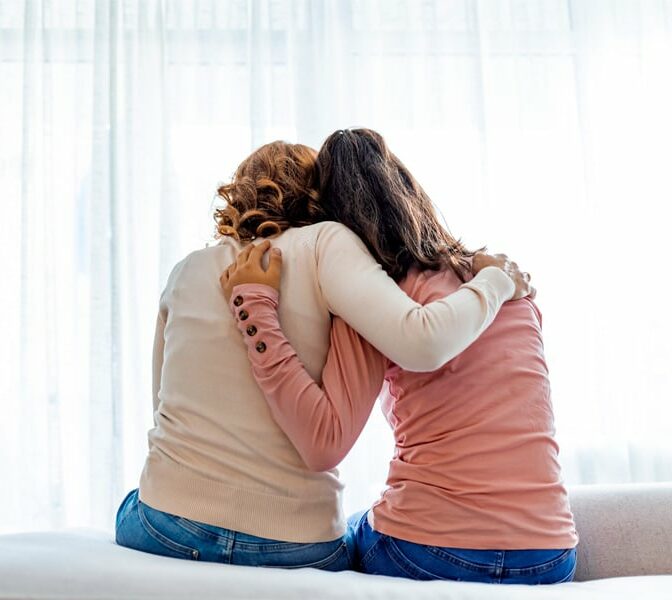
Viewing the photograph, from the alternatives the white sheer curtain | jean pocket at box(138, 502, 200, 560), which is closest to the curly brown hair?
jean pocket at box(138, 502, 200, 560)

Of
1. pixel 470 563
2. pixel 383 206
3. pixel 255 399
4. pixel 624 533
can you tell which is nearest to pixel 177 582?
pixel 255 399

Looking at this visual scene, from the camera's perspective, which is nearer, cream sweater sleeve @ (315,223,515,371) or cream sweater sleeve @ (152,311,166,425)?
cream sweater sleeve @ (315,223,515,371)

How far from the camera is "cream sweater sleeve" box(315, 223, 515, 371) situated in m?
0.99

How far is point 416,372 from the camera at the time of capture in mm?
1107

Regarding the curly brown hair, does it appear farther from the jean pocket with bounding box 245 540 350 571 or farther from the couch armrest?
the couch armrest

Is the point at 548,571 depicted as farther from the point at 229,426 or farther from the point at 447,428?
the point at 229,426

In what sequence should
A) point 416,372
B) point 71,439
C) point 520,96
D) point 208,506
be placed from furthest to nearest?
point 520,96
point 71,439
point 416,372
point 208,506

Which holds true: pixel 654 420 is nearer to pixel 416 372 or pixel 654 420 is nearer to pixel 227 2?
pixel 416 372

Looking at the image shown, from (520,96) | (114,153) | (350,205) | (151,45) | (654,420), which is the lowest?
(654,420)

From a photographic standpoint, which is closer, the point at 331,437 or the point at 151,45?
the point at 331,437

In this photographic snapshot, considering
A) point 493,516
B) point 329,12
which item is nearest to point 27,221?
point 329,12

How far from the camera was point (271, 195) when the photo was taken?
1211 millimetres

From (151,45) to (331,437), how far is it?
183 centimetres

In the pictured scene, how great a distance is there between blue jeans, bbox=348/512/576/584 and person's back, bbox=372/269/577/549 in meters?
0.01
